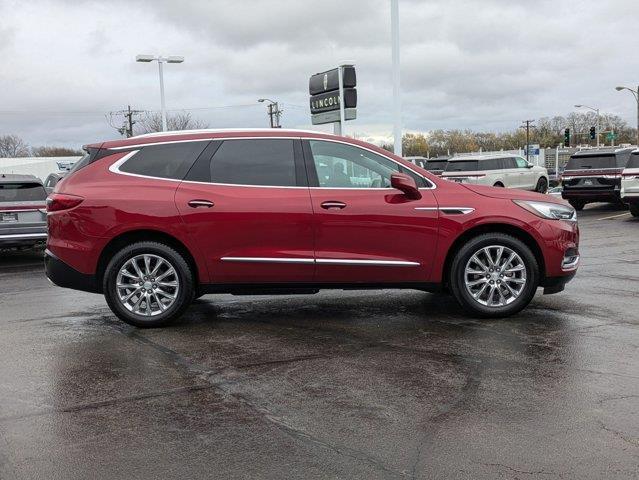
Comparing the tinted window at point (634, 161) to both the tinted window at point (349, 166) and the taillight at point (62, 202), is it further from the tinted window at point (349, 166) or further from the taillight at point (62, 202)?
the taillight at point (62, 202)

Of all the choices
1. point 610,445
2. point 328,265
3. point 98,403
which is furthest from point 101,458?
point 328,265

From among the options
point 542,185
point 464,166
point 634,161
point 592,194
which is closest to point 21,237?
point 634,161

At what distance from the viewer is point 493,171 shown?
2475 cm

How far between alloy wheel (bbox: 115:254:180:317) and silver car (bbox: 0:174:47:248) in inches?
213

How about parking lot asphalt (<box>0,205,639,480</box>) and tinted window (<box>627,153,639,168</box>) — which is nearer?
parking lot asphalt (<box>0,205,639,480</box>)

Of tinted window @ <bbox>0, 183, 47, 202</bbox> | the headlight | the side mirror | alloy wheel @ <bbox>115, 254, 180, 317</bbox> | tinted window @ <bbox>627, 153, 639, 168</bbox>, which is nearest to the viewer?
the side mirror

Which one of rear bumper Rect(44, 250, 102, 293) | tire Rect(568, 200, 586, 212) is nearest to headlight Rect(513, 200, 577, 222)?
rear bumper Rect(44, 250, 102, 293)

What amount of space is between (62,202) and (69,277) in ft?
2.35

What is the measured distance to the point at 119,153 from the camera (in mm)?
6266

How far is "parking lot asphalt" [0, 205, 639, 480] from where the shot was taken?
10.9ft

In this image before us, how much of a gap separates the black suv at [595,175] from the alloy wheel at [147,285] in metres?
16.2

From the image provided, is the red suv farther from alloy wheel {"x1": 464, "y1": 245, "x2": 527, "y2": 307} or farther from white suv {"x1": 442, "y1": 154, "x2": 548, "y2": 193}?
white suv {"x1": 442, "y1": 154, "x2": 548, "y2": 193}

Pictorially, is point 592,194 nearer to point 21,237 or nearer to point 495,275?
point 495,275

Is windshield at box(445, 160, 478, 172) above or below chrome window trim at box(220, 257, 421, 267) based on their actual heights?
above
